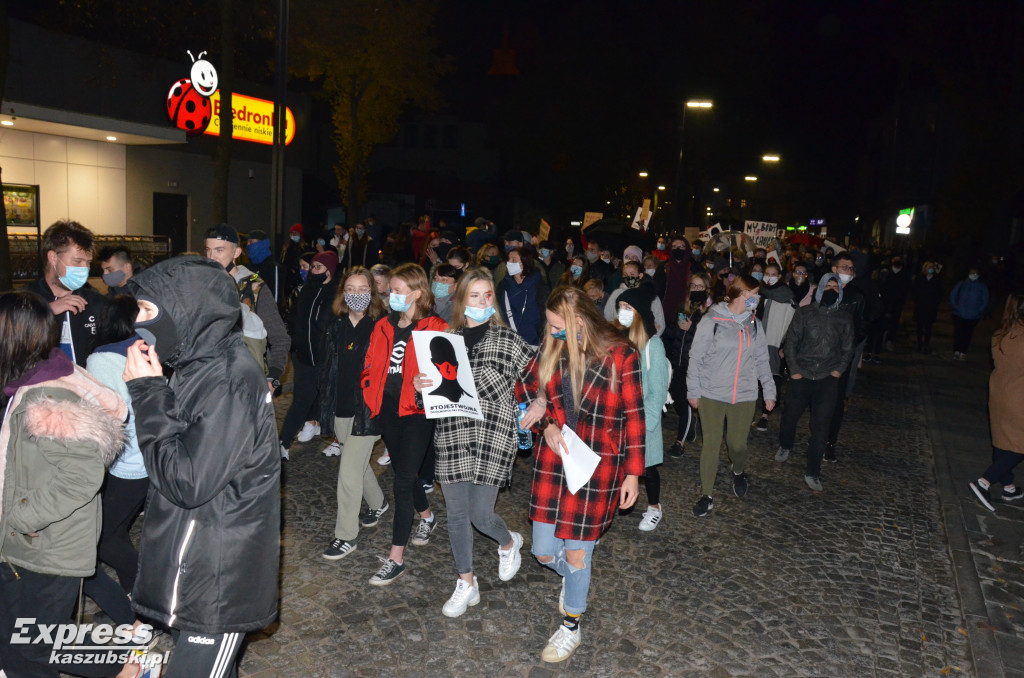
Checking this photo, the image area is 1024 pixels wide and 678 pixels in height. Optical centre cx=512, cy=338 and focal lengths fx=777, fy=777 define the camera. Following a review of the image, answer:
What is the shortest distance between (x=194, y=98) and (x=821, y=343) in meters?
19.7

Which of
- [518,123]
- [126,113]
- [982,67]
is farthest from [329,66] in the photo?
[982,67]

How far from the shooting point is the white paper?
159 inches

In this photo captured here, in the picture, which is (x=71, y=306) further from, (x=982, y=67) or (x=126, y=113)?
(x=982, y=67)

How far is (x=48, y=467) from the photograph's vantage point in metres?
2.93

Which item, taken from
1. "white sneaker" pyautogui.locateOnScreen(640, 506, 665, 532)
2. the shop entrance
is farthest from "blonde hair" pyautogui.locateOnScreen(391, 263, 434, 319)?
the shop entrance

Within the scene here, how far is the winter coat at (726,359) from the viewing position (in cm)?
658

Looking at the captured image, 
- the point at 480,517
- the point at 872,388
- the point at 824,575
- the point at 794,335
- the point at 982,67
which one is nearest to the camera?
the point at 480,517

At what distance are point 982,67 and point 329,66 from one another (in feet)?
92.3

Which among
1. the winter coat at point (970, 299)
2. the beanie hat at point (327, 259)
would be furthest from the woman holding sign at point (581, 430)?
the winter coat at point (970, 299)

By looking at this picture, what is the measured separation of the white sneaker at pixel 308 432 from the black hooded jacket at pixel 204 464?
564 cm

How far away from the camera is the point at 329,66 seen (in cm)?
3462

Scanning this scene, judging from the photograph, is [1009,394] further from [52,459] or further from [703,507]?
[52,459]

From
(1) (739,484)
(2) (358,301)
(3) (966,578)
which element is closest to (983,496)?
(3) (966,578)

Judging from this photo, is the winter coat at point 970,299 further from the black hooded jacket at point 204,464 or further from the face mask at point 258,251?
the black hooded jacket at point 204,464
